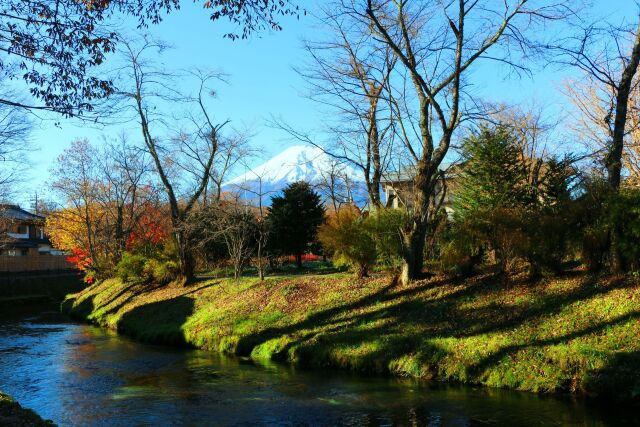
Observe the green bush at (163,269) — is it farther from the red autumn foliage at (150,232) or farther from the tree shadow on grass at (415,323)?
the tree shadow on grass at (415,323)

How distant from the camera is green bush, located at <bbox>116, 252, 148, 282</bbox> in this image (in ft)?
93.7

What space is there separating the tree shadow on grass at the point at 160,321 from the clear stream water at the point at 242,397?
297 cm

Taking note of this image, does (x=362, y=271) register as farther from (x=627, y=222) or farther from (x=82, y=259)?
(x=82, y=259)

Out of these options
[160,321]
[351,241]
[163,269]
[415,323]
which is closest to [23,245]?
[163,269]

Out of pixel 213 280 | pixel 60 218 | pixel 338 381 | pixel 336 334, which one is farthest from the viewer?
pixel 60 218

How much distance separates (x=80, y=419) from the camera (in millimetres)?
9703

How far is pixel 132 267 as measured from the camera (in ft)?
93.9

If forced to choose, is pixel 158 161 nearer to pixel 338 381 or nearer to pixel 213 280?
pixel 213 280

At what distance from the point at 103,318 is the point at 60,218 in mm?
19102

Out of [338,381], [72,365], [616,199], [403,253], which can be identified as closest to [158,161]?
[72,365]

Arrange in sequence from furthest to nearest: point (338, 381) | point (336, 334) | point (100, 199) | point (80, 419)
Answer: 1. point (100, 199)
2. point (336, 334)
3. point (338, 381)
4. point (80, 419)

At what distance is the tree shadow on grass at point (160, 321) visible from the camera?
19.4 meters

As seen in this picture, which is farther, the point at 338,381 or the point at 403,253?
the point at 403,253

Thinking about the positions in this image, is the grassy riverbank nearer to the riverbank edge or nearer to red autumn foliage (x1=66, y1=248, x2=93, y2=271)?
the riverbank edge
